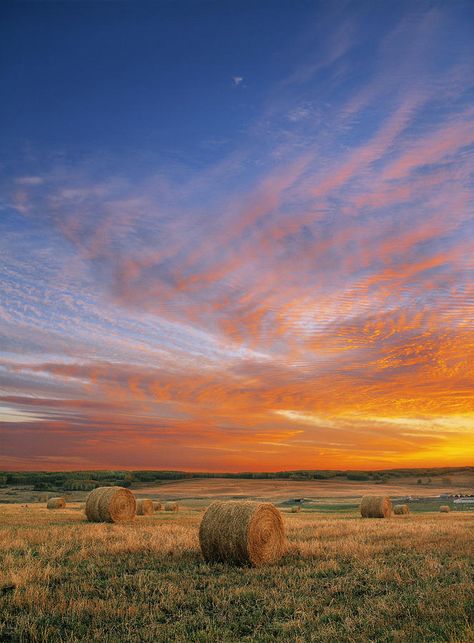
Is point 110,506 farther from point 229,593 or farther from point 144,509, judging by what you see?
point 229,593

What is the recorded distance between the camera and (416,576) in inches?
443

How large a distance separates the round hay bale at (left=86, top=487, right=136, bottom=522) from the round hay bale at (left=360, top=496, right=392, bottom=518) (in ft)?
44.8

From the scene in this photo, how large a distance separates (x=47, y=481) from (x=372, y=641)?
9522 centimetres

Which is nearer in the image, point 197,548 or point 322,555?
point 322,555

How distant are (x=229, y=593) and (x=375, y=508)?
23321 millimetres

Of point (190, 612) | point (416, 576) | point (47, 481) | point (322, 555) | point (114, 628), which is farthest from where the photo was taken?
point (47, 481)

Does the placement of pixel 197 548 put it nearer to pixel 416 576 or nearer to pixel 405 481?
pixel 416 576

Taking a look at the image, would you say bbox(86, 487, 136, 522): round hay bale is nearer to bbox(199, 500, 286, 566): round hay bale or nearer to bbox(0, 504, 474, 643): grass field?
bbox(0, 504, 474, 643): grass field

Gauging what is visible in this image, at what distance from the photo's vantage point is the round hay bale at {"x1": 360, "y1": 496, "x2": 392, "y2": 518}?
3061 centimetres

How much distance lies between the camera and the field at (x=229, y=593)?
7496 mm

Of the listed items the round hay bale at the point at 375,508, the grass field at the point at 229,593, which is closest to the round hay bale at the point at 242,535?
the grass field at the point at 229,593

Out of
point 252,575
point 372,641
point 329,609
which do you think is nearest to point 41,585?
point 252,575

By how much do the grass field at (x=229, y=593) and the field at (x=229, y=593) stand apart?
2 centimetres

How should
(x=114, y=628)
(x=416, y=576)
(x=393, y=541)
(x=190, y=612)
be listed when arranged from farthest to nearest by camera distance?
(x=393, y=541), (x=416, y=576), (x=190, y=612), (x=114, y=628)
